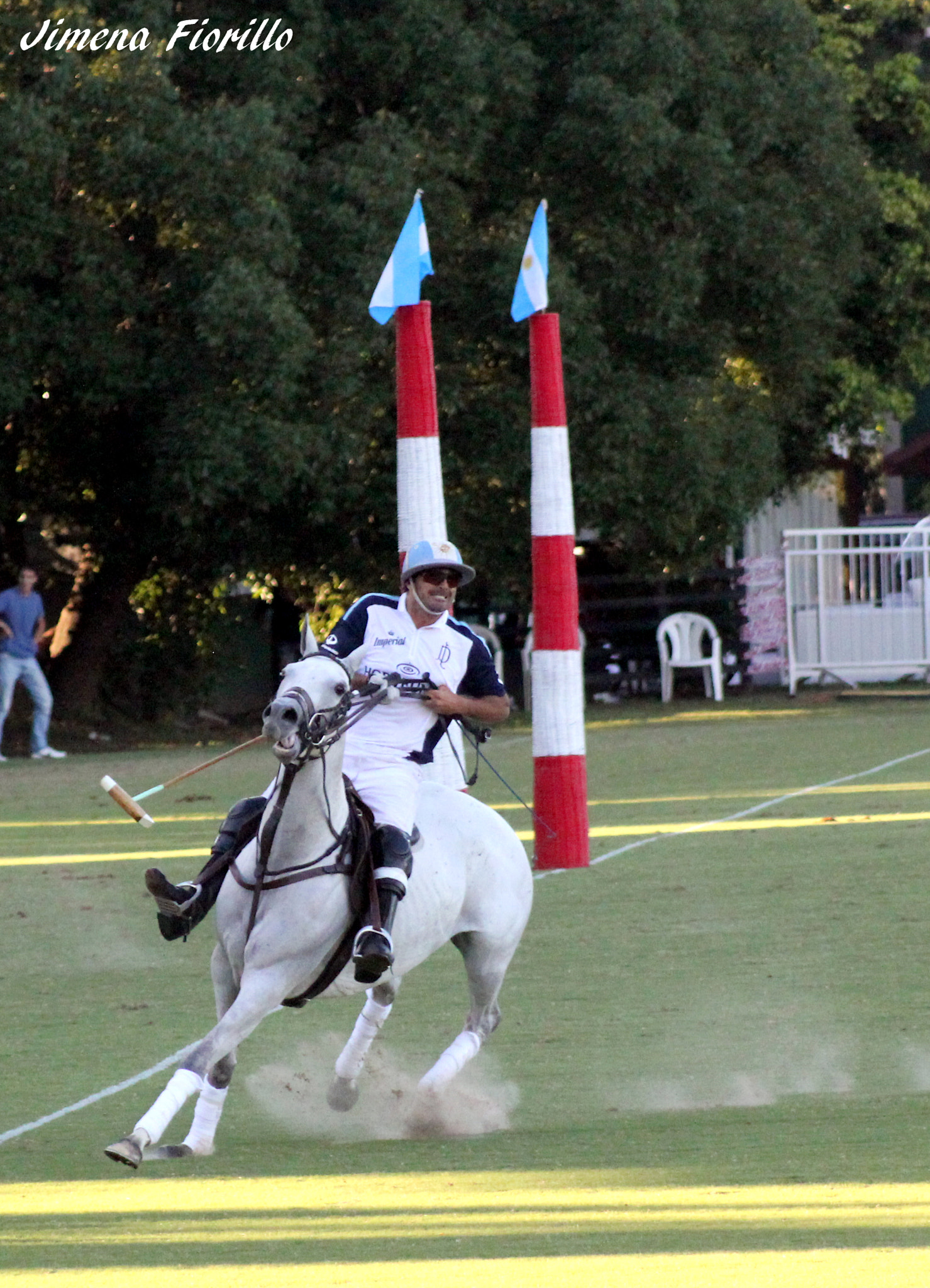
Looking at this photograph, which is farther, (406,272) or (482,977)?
(406,272)

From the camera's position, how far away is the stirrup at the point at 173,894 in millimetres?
6840

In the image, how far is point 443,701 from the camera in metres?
7.44

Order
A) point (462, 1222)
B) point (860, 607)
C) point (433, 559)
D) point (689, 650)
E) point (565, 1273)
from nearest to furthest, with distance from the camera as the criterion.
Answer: point (565, 1273) → point (462, 1222) → point (433, 559) → point (860, 607) → point (689, 650)

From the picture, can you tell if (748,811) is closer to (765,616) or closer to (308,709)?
(308,709)

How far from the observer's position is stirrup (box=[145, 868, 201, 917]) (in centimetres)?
684

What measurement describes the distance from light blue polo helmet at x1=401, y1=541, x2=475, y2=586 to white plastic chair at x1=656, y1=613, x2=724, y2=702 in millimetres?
22684

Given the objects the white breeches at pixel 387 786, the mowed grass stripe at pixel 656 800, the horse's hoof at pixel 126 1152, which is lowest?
the mowed grass stripe at pixel 656 800

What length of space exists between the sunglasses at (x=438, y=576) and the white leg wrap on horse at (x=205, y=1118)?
1997 mm

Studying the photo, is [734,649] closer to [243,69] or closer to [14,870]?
[243,69]

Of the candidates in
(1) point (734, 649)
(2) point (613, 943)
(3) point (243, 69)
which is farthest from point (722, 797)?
(1) point (734, 649)

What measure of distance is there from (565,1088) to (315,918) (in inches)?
62.0

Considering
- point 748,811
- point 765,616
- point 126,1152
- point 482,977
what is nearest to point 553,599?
point 748,811

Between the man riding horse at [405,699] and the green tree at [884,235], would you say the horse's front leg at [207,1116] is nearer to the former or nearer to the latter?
the man riding horse at [405,699]
